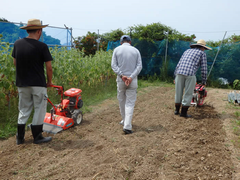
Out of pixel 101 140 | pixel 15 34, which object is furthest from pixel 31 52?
pixel 15 34

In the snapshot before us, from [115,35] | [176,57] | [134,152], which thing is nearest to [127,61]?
[134,152]

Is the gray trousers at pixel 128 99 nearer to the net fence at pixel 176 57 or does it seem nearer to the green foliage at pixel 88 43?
the net fence at pixel 176 57

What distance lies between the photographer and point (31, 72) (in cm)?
352

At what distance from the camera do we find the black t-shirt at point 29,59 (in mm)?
3432

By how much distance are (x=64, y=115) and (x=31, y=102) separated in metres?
1.02

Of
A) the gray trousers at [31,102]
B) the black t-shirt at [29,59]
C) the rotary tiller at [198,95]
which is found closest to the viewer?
the black t-shirt at [29,59]

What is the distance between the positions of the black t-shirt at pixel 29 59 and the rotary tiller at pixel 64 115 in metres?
0.57

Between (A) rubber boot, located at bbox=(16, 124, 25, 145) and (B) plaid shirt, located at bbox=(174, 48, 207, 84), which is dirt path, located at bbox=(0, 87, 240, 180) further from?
(B) plaid shirt, located at bbox=(174, 48, 207, 84)

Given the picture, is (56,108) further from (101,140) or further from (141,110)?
(141,110)

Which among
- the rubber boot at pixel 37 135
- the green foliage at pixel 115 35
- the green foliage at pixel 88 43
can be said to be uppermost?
the green foliage at pixel 115 35

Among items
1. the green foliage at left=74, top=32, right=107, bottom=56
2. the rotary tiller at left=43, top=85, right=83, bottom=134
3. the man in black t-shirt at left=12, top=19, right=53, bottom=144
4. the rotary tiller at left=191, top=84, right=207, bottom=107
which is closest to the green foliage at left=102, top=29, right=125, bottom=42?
the green foliage at left=74, top=32, right=107, bottom=56

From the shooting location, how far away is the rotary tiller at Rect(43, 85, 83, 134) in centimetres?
424

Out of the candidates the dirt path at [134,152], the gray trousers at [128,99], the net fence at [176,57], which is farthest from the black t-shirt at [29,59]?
the net fence at [176,57]

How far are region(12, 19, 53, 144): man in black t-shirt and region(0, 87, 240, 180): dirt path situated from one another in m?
0.47
